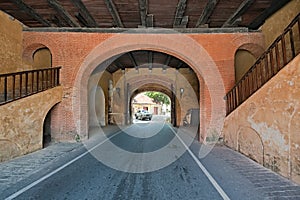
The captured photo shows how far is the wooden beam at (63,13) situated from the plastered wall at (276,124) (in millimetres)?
6108

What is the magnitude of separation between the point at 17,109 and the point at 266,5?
7675 mm

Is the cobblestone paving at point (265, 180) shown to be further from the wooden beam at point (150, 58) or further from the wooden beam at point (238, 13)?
the wooden beam at point (150, 58)

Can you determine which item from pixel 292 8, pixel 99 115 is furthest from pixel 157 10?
pixel 99 115

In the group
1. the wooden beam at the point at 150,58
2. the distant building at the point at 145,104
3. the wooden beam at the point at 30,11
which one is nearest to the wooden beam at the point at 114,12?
the wooden beam at the point at 30,11

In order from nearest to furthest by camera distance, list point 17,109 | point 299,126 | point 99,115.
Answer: point 299,126 < point 17,109 < point 99,115

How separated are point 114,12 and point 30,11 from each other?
105 inches

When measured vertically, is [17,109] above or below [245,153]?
above

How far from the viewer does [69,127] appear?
8.99 meters

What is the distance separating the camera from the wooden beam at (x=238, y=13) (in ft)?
23.2

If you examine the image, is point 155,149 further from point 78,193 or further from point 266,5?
point 266,5

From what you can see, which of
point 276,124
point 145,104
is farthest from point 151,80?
point 145,104

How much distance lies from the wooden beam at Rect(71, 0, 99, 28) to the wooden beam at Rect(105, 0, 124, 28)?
0.74 m

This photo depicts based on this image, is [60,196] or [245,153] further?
[245,153]

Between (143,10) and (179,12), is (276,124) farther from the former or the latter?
(143,10)
